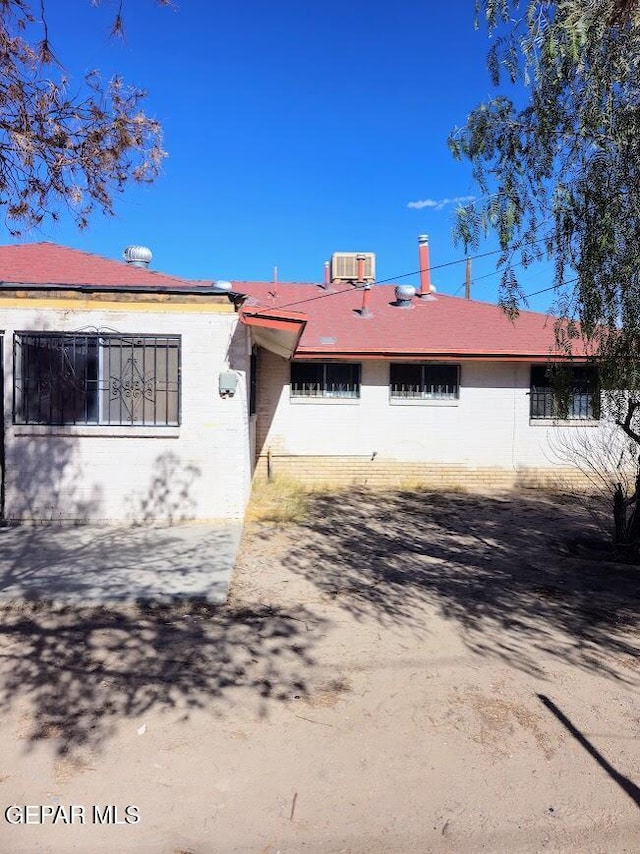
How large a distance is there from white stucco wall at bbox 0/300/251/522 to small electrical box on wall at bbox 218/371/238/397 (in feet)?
0.44

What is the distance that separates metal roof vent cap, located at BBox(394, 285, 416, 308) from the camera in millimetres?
14711

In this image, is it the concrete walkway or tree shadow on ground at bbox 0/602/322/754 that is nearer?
tree shadow on ground at bbox 0/602/322/754

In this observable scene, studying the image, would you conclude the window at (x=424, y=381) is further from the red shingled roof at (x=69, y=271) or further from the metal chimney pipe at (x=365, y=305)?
the red shingled roof at (x=69, y=271)

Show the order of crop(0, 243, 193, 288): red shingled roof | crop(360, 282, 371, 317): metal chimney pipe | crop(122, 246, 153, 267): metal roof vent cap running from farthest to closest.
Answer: crop(360, 282, 371, 317): metal chimney pipe → crop(122, 246, 153, 267): metal roof vent cap → crop(0, 243, 193, 288): red shingled roof

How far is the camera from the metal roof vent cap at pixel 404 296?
14.7 m

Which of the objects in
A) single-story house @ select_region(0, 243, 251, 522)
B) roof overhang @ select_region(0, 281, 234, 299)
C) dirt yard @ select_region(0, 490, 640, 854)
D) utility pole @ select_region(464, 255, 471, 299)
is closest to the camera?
dirt yard @ select_region(0, 490, 640, 854)

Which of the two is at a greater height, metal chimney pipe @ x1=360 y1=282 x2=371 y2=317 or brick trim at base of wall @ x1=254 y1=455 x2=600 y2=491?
metal chimney pipe @ x1=360 y1=282 x2=371 y2=317

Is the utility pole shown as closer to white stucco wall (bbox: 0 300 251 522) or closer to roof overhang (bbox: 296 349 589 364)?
roof overhang (bbox: 296 349 589 364)

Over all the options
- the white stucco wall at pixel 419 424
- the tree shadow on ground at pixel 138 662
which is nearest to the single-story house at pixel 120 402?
the tree shadow on ground at pixel 138 662

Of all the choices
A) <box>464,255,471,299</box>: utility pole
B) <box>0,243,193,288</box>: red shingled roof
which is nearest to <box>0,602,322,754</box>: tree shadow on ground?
<box>0,243,193,288</box>: red shingled roof

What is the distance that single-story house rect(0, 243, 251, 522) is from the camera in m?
7.38

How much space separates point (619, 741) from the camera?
3070 millimetres

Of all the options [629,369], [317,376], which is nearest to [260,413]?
[317,376]

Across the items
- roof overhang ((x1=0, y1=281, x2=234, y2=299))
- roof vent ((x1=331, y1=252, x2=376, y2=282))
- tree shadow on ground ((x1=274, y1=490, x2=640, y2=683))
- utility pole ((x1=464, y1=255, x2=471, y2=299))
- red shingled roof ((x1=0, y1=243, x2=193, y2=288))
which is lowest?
tree shadow on ground ((x1=274, y1=490, x2=640, y2=683))
